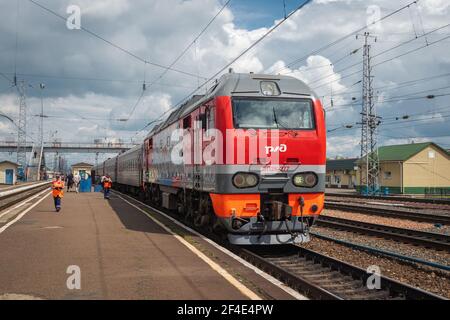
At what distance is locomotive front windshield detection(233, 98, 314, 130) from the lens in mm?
10336

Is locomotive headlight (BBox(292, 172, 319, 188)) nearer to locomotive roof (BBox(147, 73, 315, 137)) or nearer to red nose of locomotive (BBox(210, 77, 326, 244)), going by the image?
red nose of locomotive (BBox(210, 77, 326, 244))

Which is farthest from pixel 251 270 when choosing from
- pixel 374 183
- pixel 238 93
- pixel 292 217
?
pixel 374 183

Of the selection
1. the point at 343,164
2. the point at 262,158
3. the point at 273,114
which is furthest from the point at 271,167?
the point at 343,164

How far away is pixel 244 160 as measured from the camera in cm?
1005

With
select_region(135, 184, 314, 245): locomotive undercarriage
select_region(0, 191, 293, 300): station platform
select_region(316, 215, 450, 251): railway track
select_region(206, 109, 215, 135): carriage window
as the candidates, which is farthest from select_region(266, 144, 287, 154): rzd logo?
select_region(316, 215, 450, 251): railway track

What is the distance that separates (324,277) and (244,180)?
8.98ft

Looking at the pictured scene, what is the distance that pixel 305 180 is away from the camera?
10.5m

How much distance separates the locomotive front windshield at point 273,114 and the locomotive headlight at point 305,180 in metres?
1.00

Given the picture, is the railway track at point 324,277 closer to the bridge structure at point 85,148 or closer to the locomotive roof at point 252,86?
the locomotive roof at point 252,86

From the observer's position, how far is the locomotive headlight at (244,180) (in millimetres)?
9984

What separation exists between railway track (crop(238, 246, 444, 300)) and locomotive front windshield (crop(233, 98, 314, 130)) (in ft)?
8.53

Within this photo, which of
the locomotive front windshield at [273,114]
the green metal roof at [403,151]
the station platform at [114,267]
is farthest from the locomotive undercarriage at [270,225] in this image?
the green metal roof at [403,151]

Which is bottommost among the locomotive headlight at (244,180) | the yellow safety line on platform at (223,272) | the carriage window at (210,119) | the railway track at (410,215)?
the yellow safety line on platform at (223,272)
